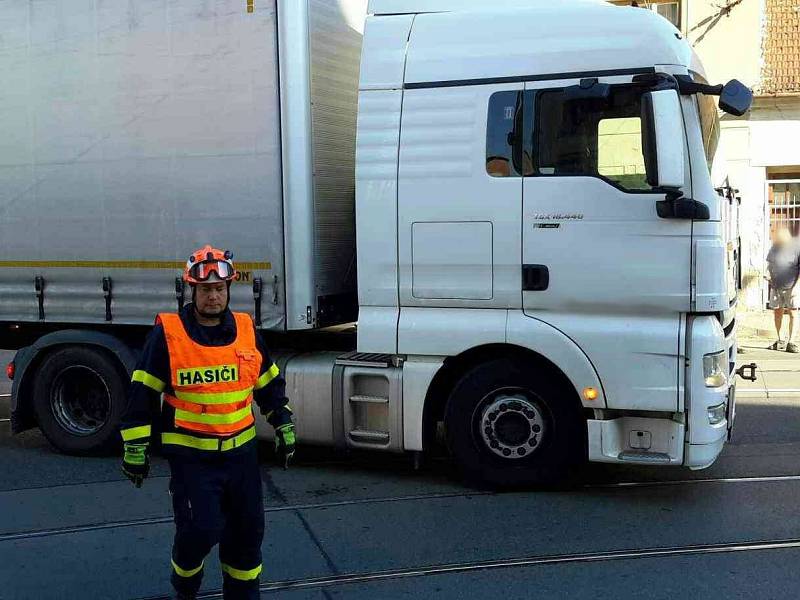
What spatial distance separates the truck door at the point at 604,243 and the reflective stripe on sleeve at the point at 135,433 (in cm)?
282

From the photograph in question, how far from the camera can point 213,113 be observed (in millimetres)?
6875

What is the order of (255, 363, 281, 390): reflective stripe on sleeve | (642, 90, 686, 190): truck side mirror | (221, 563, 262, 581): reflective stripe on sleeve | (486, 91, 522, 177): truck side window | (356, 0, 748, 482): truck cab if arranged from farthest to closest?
(486, 91, 522, 177): truck side window < (356, 0, 748, 482): truck cab < (642, 90, 686, 190): truck side mirror < (255, 363, 281, 390): reflective stripe on sleeve < (221, 563, 262, 581): reflective stripe on sleeve

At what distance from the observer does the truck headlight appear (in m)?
5.91

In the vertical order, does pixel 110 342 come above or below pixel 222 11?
below

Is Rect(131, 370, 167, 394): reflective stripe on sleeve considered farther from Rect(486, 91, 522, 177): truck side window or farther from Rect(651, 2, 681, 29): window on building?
Rect(651, 2, 681, 29): window on building

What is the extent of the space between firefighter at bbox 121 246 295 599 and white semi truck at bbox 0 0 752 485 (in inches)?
93.3

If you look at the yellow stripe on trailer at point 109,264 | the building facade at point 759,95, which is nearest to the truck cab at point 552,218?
the yellow stripe on trailer at point 109,264

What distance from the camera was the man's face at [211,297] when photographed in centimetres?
419

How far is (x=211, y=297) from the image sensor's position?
4.19 metres

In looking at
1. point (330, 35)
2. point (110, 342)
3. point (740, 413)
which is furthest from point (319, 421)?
point (740, 413)

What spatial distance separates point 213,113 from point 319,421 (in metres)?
2.30

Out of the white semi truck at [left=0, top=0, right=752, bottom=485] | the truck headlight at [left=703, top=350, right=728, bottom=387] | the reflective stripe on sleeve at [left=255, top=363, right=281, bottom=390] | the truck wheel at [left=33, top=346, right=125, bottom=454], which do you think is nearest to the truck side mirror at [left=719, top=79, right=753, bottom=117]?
the white semi truck at [left=0, top=0, right=752, bottom=485]

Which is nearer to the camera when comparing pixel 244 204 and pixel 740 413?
pixel 244 204

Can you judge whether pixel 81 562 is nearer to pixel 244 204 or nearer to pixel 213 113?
pixel 244 204
